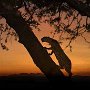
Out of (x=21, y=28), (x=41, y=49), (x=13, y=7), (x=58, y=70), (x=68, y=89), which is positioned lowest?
(x=68, y=89)

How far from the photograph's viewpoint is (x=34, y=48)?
8016mm

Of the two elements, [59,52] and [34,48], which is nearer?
[34,48]

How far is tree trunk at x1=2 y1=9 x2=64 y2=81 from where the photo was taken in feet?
A: 26.0

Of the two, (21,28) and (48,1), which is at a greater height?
(48,1)

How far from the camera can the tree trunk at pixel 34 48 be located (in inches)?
312

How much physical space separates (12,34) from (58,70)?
7.18 feet

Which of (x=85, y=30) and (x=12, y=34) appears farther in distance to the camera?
(x=12, y=34)

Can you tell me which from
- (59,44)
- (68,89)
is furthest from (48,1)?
(68,89)

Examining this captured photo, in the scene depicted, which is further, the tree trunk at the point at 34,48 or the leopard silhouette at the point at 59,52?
the leopard silhouette at the point at 59,52

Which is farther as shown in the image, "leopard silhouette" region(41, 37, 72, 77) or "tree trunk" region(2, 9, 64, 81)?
"leopard silhouette" region(41, 37, 72, 77)

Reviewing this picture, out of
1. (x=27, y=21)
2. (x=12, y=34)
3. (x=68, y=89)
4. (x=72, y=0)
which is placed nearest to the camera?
(x=72, y=0)

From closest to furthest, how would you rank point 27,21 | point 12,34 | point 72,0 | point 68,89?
point 72,0
point 68,89
point 27,21
point 12,34

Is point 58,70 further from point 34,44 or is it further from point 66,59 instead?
point 66,59

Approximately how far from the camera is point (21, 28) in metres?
8.12
